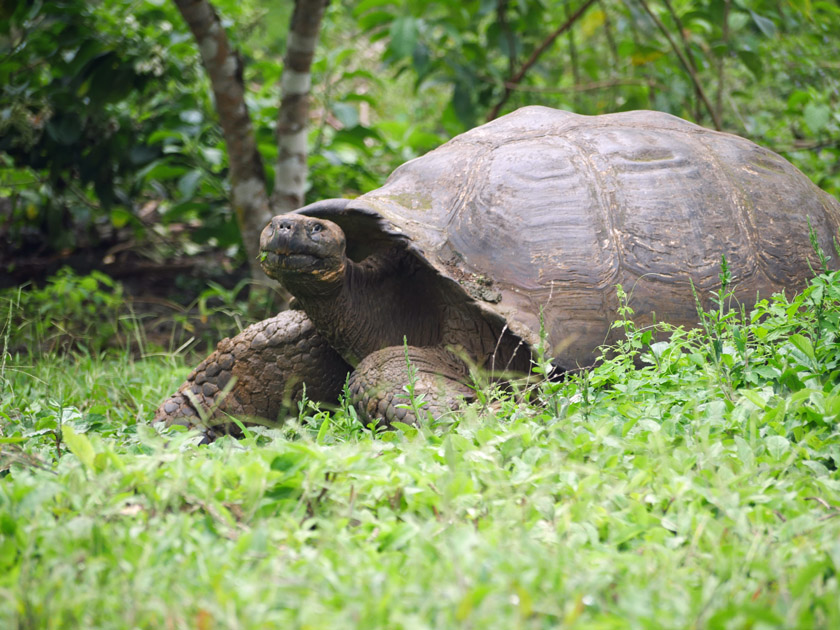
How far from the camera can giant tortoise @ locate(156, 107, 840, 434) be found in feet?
9.19

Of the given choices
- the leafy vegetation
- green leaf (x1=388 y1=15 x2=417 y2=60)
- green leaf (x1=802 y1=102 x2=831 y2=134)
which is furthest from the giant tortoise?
green leaf (x1=388 y1=15 x2=417 y2=60)

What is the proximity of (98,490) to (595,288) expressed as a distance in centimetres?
185

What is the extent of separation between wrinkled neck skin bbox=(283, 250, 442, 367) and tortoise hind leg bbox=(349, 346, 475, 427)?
0.48 feet

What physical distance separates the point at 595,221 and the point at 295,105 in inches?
89.8

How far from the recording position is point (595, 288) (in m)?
2.81

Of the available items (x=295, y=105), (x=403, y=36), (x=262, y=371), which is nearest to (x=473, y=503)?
(x=262, y=371)

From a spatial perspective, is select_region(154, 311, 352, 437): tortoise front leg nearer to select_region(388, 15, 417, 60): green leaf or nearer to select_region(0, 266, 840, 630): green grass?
select_region(0, 266, 840, 630): green grass

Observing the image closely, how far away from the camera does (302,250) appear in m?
2.78

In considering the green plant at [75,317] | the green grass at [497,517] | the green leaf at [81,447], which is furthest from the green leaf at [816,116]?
the green leaf at [81,447]

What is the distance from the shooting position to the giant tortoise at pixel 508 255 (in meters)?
2.80

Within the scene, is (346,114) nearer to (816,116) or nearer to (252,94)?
(252,94)

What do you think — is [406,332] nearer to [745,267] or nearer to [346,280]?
[346,280]

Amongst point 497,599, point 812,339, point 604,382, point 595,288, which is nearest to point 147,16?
point 595,288

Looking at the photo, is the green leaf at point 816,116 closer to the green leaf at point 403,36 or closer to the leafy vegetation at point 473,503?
the green leaf at point 403,36
